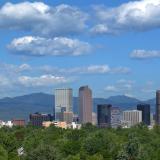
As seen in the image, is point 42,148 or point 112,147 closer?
point 42,148

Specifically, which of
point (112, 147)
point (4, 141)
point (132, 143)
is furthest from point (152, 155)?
point (4, 141)

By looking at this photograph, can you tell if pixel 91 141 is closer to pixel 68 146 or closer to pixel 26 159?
pixel 68 146

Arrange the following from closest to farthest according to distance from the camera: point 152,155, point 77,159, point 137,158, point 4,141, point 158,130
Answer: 1. point 77,159
2. point 137,158
3. point 152,155
4. point 4,141
5. point 158,130

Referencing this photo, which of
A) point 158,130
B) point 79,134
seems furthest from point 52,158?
point 158,130

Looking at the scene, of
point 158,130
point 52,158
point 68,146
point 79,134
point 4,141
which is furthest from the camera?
point 158,130

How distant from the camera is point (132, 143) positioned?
90.9 meters

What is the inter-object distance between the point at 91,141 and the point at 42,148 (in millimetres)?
28779

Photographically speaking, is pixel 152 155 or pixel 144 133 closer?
pixel 152 155

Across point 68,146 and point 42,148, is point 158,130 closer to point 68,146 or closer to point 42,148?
point 68,146

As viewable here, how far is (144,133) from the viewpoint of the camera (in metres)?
160

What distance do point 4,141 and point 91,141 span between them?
15881 millimetres

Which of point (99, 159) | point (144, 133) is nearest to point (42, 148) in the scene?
point (99, 159)

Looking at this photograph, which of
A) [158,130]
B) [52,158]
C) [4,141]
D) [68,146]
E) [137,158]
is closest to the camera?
[52,158]

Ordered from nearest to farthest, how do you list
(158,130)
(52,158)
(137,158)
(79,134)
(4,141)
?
(52,158) < (137,158) < (4,141) < (79,134) < (158,130)
